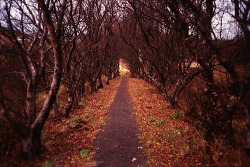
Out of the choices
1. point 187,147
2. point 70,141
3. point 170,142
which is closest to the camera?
point 187,147

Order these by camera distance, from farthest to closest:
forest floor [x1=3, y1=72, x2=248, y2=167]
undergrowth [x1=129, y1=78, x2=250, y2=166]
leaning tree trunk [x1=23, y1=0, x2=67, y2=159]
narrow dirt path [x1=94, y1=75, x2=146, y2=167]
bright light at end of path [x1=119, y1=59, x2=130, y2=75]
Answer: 1. bright light at end of path [x1=119, y1=59, x2=130, y2=75]
2. narrow dirt path [x1=94, y1=75, x2=146, y2=167]
3. leaning tree trunk [x1=23, y1=0, x2=67, y2=159]
4. forest floor [x1=3, y1=72, x2=248, y2=167]
5. undergrowth [x1=129, y1=78, x2=250, y2=166]

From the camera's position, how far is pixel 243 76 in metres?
3.82

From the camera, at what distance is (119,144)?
5395 millimetres

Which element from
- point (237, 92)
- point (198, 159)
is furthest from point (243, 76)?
point (198, 159)

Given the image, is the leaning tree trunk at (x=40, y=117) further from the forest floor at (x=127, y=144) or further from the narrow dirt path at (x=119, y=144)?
the narrow dirt path at (x=119, y=144)

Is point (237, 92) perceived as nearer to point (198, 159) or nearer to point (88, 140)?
point (198, 159)

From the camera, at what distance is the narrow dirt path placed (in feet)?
14.4

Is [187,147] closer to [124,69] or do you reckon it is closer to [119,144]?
[119,144]

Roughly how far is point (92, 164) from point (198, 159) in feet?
9.83

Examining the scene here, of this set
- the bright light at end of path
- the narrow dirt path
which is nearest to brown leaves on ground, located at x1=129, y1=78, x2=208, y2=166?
the narrow dirt path

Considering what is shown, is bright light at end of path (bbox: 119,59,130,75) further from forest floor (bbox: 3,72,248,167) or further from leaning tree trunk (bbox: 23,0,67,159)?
leaning tree trunk (bbox: 23,0,67,159)

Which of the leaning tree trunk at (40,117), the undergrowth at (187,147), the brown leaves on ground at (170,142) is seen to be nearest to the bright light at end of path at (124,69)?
the brown leaves on ground at (170,142)

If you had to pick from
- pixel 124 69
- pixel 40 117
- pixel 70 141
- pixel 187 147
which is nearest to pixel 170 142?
pixel 187 147

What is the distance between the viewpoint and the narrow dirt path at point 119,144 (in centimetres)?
438
